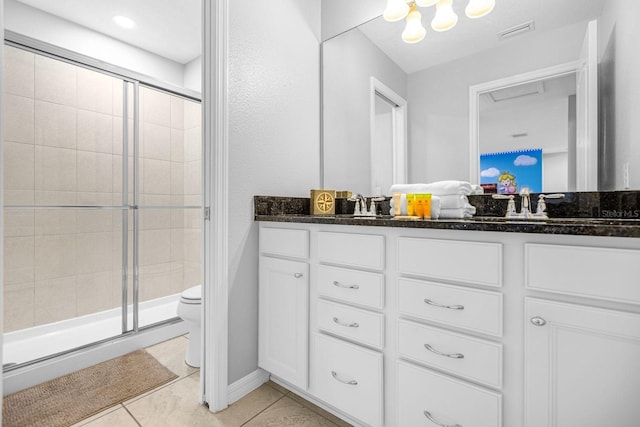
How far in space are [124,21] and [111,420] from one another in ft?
8.95

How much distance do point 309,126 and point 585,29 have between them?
137cm

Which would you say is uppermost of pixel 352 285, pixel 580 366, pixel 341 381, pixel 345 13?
pixel 345 13

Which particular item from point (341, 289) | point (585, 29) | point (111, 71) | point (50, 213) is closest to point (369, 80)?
point (585, 29)

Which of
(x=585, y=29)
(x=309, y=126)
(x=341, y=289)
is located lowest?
(x=341, y=289)

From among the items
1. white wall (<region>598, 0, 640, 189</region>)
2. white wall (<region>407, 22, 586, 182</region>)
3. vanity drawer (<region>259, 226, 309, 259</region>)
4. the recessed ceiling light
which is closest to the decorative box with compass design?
vanity drawer (<region>259, 226, 309, 259</region>)

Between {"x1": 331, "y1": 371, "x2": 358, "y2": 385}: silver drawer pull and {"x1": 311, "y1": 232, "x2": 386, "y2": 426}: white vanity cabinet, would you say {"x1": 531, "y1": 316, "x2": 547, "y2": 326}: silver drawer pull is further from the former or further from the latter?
{"x1": 331, "y1": 371, "x2": 358, "y2": 385}: silver drawer pull

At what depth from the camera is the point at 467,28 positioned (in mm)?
1563

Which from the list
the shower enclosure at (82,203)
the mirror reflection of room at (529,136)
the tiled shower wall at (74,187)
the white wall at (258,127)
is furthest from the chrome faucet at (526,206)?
the tiled shower wall at (74,187)

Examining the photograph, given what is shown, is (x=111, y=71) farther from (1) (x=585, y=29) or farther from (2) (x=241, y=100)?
(1) (x=585, y=29)

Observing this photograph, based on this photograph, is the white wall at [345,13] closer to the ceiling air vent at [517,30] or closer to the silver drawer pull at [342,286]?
the ceiling air vent at [517,30]

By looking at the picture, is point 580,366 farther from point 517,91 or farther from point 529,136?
point 517,91

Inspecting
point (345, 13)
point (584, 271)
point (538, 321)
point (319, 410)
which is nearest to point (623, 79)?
point (584, 271)

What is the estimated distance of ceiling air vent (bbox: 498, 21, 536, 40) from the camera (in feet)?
4.56

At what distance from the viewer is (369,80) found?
1.87m
